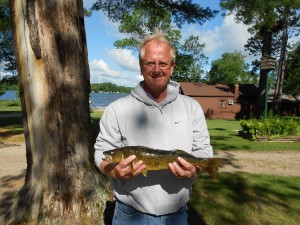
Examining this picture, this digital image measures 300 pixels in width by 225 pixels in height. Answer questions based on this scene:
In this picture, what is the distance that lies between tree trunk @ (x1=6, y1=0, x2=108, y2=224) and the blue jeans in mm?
2304

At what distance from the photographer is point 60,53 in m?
4.93

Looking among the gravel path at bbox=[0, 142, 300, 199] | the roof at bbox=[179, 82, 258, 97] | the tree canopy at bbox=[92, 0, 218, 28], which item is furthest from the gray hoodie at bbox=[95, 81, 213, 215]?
the roof at bbox=[179, 82, 258, 97]

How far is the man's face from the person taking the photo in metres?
2.82

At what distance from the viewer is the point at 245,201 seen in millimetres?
7105

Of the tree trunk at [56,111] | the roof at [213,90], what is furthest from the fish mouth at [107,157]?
the roof at [213,90]

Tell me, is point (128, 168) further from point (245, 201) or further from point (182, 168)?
point (245, 201)

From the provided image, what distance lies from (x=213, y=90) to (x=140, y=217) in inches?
1945

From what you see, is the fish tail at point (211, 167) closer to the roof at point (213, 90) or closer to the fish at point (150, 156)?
the fish at point (150, 156)

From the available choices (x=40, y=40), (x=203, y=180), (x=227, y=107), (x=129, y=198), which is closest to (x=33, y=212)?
(x=40, y=40)

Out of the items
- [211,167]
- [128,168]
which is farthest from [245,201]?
[128,168]

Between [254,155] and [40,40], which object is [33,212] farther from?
[254,155]

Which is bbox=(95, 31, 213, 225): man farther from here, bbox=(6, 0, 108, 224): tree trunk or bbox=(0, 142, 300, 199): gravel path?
bbox=(0, 142, 300, 199): gravel path

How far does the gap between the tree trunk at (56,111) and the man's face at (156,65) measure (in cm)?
240

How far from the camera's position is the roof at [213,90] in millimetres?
49844
